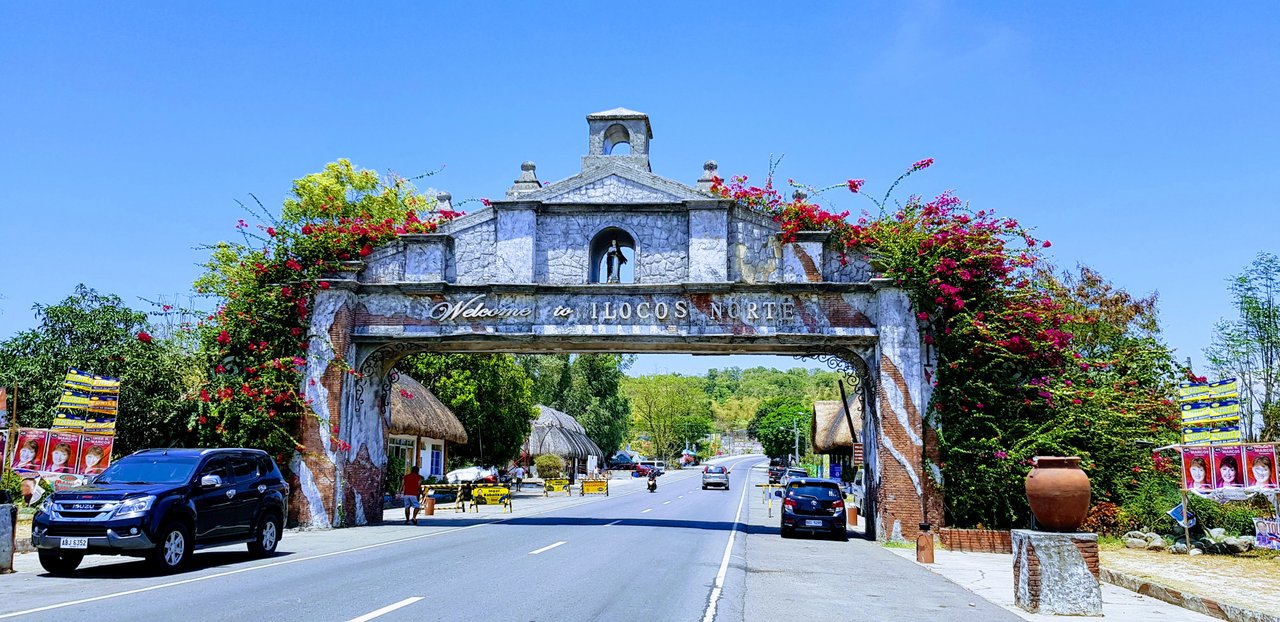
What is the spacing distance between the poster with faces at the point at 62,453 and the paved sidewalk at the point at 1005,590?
16.0 m

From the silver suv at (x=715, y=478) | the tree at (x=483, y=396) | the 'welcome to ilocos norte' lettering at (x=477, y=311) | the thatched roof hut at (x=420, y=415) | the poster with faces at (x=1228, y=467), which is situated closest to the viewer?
the poster with faces at (x=1228, y=467)

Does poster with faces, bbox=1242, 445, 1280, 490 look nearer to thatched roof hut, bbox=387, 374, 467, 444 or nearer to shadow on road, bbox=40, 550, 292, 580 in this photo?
shadow on road, bbox=40, 550, 292, 580

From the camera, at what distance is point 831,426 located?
4372 cm

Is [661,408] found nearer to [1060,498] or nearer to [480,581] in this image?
[480,581]

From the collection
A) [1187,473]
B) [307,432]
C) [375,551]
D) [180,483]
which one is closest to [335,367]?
[307,432]

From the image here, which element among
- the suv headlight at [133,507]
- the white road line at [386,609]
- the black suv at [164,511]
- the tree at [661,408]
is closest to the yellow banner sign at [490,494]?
the black suv at [164,511]

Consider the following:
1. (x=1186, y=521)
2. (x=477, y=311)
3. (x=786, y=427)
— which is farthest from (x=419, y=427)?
(x=786, y=427)

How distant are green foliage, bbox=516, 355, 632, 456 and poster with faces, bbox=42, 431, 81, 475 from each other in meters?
47.1

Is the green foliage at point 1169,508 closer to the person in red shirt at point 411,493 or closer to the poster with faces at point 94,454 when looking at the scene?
the person in red shirt at point 411,493

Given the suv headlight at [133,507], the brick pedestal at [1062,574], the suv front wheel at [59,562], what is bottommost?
the suv front wheel at [59,562]

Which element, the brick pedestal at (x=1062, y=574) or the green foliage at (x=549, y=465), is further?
the green foliage at (x=549, y=465)

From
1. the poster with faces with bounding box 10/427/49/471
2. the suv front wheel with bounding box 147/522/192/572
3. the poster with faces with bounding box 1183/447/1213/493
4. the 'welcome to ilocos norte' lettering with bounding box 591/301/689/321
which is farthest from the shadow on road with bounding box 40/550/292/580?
the poster with faces with bounding box 1183/447/1213/493

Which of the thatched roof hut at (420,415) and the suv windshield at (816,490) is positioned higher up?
the thatched roof hut at (420,415)

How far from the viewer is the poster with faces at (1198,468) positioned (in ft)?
54.1
